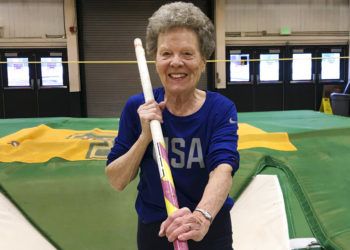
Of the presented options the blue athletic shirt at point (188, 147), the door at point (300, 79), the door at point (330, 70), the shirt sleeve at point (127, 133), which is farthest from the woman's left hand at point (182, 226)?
the door at point (330, 70)

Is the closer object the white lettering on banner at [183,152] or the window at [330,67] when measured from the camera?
the white lettering on banner at [183,152]

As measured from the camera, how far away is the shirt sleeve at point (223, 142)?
3.86ft

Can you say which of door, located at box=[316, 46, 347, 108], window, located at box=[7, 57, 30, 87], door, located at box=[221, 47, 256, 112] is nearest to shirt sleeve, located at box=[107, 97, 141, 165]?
window, located at box=[7, 57, 30, 87]

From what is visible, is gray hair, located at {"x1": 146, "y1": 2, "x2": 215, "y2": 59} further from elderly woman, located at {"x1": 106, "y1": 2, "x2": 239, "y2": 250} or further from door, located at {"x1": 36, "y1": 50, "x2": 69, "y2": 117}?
door, located at {"x1": 36, "y1": 50, "x2": 69, "y2": 117}

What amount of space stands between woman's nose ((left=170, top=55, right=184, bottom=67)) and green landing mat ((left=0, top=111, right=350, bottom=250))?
4.33 feet

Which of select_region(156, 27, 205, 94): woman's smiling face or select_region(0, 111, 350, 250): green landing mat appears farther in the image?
select_region(0, 111, 350, 250): green landing mat

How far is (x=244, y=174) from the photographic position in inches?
99.8

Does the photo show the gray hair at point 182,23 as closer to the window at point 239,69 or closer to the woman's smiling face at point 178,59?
the woman's smiling face at point 178,59

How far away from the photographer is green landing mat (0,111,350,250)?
2211 millimetres

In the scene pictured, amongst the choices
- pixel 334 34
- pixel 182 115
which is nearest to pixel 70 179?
pixel 182 115

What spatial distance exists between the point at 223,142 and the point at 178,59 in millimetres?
276

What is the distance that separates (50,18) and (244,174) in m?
8.42

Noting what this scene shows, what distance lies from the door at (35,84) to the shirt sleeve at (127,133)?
8.70m

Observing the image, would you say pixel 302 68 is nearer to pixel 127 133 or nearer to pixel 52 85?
pixel 52 85
